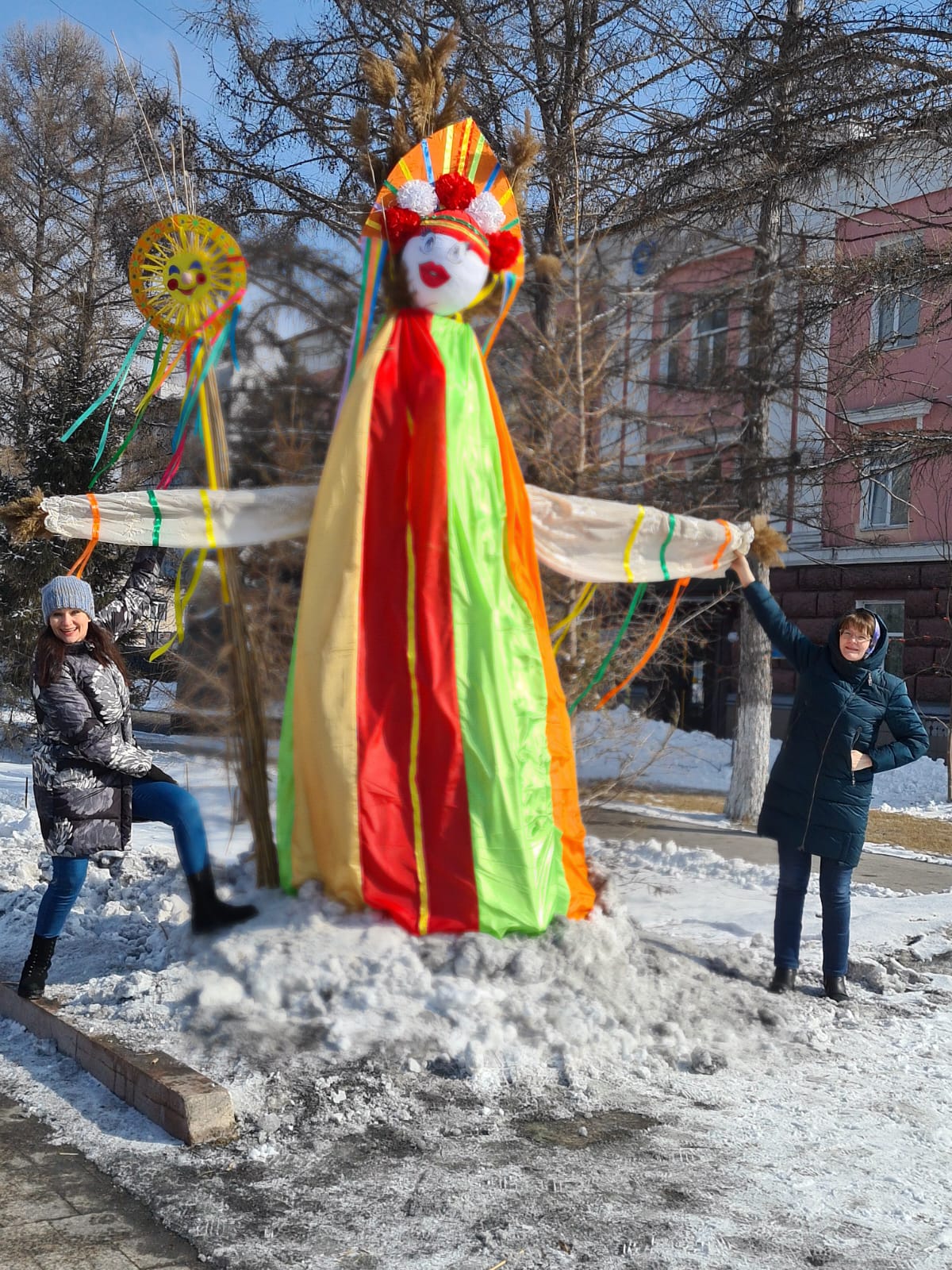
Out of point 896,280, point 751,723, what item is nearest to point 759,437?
point 896,280

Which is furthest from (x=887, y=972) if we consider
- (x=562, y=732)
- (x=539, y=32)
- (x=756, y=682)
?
(x=539, y=32)

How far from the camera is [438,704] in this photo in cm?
406

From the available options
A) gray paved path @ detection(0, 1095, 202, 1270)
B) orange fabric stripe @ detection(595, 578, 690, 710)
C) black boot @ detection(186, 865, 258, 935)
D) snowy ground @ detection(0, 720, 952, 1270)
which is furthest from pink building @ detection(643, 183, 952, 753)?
gray paved path @ detection(0, 1095, 202, 1270)

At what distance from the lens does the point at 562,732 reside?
4.47 m

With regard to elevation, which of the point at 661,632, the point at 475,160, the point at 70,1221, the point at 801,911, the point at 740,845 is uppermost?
the point at 475,160

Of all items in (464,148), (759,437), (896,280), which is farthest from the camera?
(759,437)

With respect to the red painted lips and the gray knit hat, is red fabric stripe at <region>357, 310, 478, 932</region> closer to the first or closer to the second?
the red painted lips

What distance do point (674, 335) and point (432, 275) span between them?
3.97 m

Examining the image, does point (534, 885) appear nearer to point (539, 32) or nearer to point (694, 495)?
point (694, 495)

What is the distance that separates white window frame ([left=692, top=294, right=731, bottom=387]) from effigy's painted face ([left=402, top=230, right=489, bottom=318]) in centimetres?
444

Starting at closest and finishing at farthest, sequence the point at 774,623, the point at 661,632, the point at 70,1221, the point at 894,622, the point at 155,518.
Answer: the point at 70,1221, the point at 155,518, the point at 774,623, the point at 661,632, the point at 894,622

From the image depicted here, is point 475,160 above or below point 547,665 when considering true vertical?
above

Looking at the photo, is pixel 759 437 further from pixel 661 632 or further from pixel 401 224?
pixel 401 224

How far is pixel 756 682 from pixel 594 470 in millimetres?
4902
